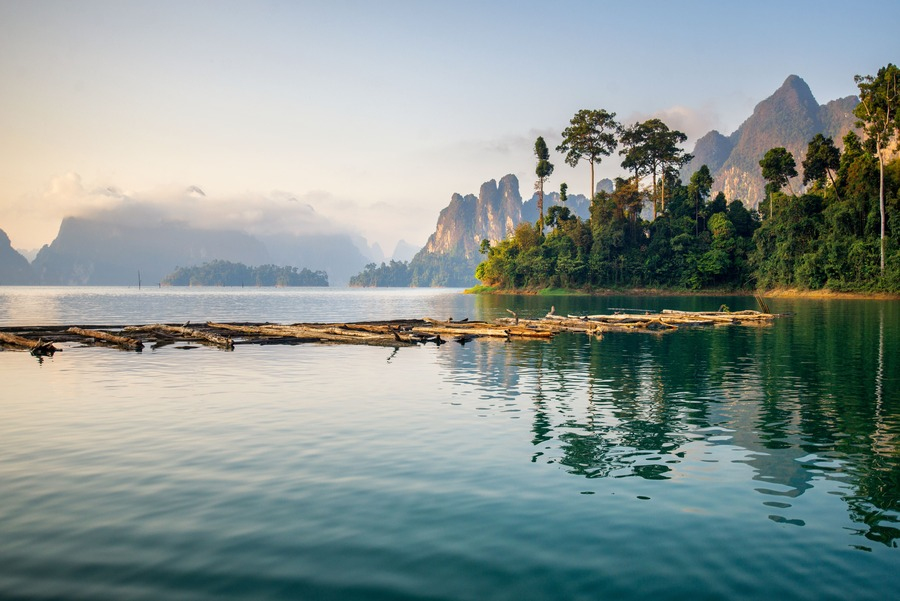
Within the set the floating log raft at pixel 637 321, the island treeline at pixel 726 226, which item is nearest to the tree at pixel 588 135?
the island treeline at pixel 726 226

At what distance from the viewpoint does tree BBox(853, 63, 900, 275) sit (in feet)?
235

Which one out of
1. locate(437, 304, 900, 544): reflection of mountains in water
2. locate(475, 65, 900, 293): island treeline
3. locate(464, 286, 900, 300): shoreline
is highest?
locate(475, 65, 900, 293): island treeline

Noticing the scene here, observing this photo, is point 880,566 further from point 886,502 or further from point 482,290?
point 482,290

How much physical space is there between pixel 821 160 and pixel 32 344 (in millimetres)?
95714

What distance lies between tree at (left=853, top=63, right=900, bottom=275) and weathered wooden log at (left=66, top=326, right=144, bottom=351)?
78201 millimetres

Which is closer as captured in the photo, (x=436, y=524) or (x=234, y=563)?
(x=234, y=563)

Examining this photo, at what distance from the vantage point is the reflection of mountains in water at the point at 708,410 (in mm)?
10062

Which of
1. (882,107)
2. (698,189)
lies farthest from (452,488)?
(698,189)

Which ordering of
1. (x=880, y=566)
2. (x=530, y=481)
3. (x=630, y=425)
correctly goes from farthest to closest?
(x=630, y=425) < (x=530, y=481) < (x=880, y=566)

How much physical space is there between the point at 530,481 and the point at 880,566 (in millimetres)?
4520

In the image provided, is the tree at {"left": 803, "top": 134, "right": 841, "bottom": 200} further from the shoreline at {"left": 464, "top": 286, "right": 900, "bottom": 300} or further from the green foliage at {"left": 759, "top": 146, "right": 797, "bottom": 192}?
the shoreline at {"left": 464, "top": 286, "right": 900, "bottom": 300}

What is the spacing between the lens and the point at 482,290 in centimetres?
13288

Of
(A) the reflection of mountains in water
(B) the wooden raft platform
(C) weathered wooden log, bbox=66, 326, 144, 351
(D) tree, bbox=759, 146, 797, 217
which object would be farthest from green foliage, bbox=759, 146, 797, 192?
(C) weathered wooden log, bbox=66, 326, 144, 351

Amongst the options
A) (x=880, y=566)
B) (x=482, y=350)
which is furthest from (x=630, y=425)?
(x=482, y=350)
